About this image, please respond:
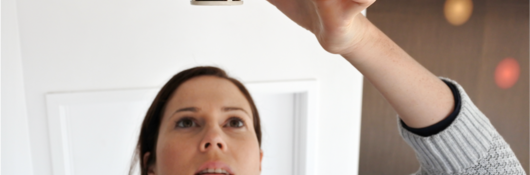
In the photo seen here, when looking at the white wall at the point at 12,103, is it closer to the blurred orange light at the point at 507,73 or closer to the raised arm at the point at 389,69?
the raised arm at the point at 389,69

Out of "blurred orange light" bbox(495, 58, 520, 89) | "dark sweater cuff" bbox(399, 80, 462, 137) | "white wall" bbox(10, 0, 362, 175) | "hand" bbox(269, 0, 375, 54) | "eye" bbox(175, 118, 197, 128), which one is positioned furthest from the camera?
"blurred orange light" bbox(495, 58, 520, 89)

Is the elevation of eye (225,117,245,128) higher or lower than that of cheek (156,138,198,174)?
higher

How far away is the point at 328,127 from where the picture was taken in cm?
172

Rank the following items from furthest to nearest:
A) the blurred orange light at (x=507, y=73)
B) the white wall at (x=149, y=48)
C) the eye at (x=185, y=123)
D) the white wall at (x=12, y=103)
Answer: the blurred orange light at (x=507, y=73), the white wall at (x=149, y=48), the white wall at (x=12, y=103), the eye at (x=185, y=123)

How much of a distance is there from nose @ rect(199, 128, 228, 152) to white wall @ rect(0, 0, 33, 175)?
1.57 feet

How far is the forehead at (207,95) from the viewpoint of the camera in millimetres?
849

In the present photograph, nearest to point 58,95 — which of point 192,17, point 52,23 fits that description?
point 52,23

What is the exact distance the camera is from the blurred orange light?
72.7 inches

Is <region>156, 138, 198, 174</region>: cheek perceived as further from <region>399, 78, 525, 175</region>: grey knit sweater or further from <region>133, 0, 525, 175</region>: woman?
<region>399, 78, 525, 175</region>: grey knit sweater

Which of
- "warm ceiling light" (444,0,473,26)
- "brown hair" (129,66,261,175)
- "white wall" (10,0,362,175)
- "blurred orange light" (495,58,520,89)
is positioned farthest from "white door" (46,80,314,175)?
"blurred orange light" (495,58,520,89)

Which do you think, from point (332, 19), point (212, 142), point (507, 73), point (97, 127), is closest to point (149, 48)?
point (97, 127)

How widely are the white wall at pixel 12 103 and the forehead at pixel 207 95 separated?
1.38ft

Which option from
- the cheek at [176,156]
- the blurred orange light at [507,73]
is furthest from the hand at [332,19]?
the blurred orange light at [507,73]

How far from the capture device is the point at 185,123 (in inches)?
33.0
